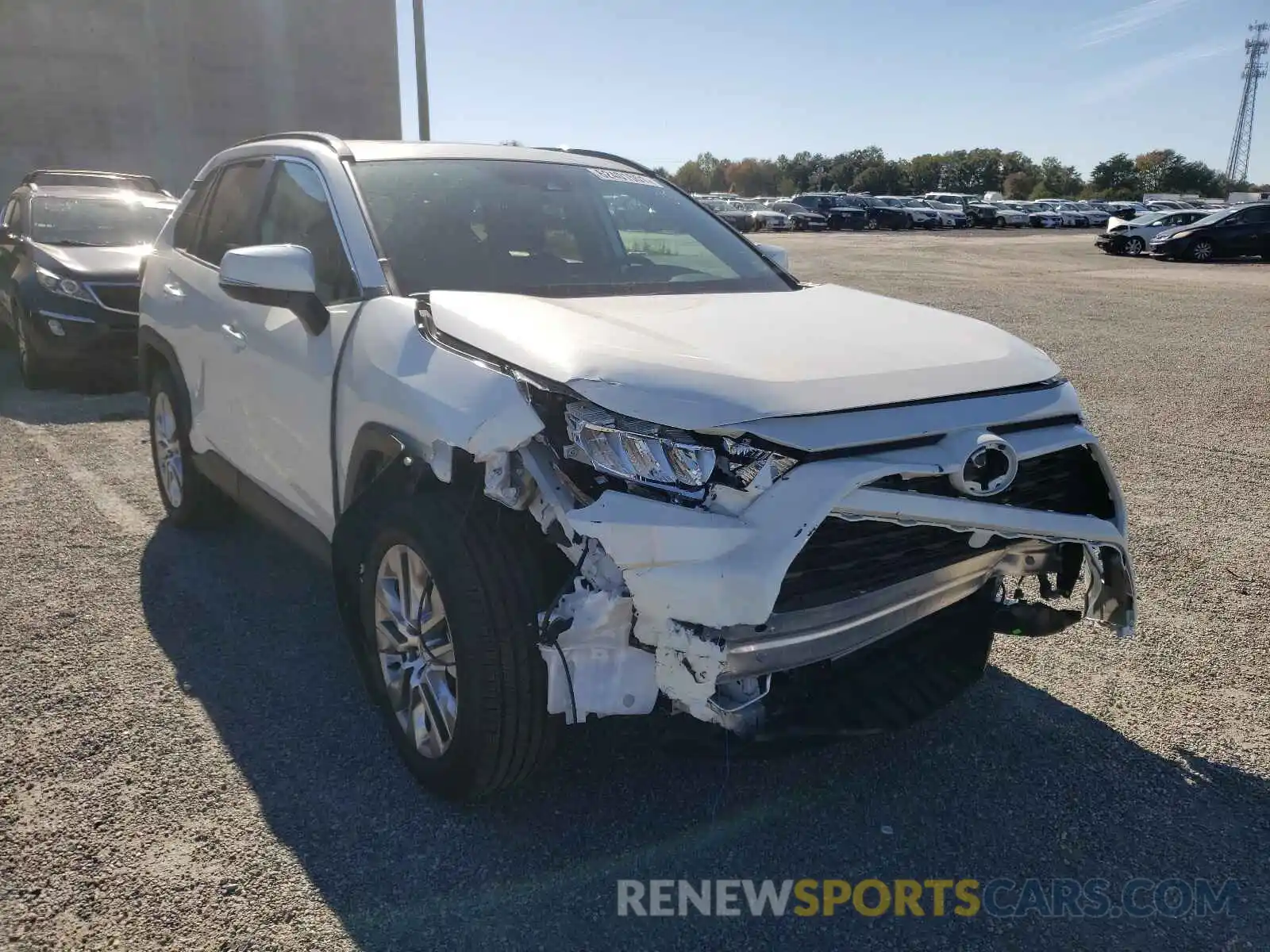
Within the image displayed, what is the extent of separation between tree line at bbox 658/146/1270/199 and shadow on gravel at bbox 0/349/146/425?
261 feet

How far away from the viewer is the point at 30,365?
8.73 metres

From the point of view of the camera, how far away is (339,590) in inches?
123

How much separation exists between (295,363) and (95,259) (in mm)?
6638

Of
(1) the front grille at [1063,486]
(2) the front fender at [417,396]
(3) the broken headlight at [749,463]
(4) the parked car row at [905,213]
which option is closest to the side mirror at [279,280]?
(2) the front fender at [417,396]

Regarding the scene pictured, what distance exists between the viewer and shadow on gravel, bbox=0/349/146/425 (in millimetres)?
7716

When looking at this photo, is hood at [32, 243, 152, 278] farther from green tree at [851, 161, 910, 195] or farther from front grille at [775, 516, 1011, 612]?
green tree at [851, 161, 910, 195]

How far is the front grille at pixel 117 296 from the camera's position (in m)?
8.48

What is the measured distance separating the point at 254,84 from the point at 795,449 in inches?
1231

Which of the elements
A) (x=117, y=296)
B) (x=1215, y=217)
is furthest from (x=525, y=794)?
(x=1215, y=217)

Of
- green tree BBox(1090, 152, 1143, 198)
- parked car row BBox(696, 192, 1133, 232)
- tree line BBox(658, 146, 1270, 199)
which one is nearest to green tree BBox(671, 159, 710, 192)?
tree line BBox(658, 146, 1270, 199)

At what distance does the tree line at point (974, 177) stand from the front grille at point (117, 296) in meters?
79.8

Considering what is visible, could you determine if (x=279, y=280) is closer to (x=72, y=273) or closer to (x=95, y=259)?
(x=72, y=273)

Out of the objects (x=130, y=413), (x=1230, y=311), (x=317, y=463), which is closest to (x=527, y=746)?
(x=317, y=463)

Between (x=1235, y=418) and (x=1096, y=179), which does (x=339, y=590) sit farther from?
(x=1096, y=179)
